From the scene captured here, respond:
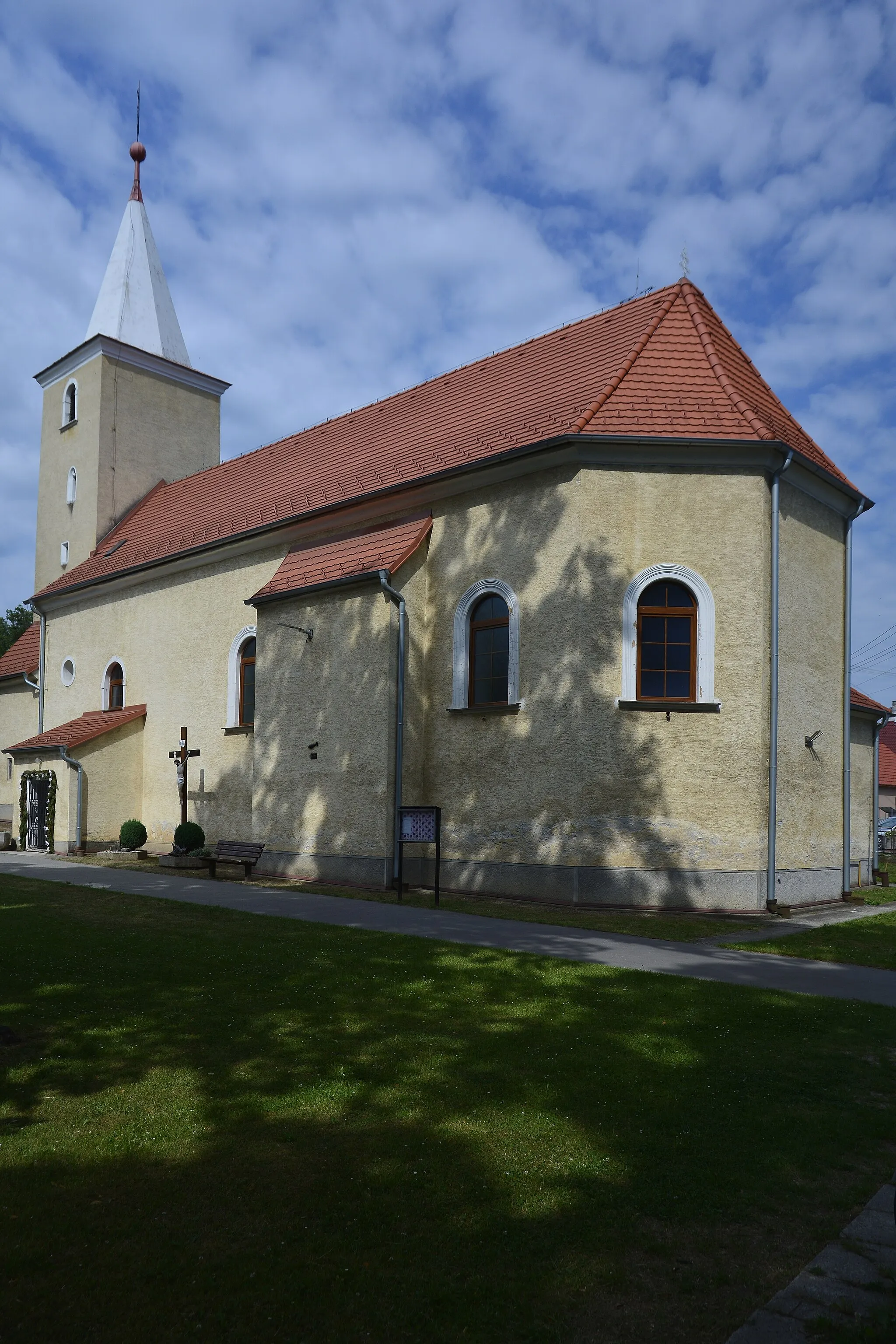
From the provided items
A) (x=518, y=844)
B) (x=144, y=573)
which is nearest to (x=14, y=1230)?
(x=518, y=844)

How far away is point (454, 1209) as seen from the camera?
4.04m

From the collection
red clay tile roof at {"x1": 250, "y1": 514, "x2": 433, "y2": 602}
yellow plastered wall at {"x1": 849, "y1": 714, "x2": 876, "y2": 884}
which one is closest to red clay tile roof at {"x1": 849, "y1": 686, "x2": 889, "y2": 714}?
yellow plastered wall at {"x1": 849, "y1": 714, "x2": 876, "y2": 884}

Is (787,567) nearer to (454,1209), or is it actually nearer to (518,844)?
(518,844)

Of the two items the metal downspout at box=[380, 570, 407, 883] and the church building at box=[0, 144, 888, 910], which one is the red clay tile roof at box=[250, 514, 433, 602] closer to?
the church building at box=[0, 144, 888, 910]

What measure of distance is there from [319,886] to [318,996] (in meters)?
8.62

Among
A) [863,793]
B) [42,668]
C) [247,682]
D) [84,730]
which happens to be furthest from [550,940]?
[42,668]

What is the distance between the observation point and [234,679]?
21.5 m

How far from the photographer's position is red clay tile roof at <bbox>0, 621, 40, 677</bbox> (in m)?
30.0

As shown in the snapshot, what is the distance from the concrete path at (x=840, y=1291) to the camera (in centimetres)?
321

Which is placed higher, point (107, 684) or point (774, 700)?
point (107, 684)

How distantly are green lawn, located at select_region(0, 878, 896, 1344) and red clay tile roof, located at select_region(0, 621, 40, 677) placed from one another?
77.1ft

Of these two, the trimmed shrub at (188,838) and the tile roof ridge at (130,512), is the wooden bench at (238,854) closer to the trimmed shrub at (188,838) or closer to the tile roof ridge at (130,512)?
the trimmed shrub at (188,838)

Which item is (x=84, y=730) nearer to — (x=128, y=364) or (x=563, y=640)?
(x=128, y=364)

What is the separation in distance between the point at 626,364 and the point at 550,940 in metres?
9.44
